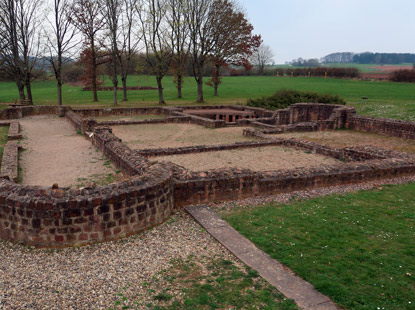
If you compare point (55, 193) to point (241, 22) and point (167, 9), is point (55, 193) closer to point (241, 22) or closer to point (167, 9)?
point (167, 9)

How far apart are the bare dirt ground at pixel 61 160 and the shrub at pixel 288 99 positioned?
15.3 m

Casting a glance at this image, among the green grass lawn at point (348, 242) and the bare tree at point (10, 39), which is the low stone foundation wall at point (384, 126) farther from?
the bare tree at point (10, 39)

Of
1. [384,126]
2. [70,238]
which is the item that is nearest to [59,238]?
[70,238]

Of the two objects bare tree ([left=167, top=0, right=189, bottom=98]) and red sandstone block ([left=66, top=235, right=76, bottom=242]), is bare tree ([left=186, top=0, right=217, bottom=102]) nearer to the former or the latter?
bare tree ([left=167, top=0, right=189, bottom=98])

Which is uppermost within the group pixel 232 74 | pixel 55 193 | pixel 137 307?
pixel 232 74

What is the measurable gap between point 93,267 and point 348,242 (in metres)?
4.39

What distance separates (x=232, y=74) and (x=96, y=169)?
3053 inches

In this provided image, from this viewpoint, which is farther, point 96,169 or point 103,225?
point 96,169

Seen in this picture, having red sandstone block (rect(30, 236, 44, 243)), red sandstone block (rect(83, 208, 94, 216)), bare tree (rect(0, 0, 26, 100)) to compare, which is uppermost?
bare tree (rect(0, 0, 26, 100))

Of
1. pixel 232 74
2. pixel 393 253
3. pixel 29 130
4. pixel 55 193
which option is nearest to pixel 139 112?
pixel 29 130

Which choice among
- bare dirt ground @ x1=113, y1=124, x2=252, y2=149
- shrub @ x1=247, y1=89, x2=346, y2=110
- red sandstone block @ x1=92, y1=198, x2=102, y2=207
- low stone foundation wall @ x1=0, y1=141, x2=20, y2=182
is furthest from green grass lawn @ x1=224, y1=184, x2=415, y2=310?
shrub @ x1=247, y1=89, x2=346, y2=110

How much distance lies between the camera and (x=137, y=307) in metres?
4.64

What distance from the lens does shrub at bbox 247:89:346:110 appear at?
28058mm

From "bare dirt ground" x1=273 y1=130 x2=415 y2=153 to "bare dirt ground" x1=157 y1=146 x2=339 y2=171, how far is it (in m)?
3.63
